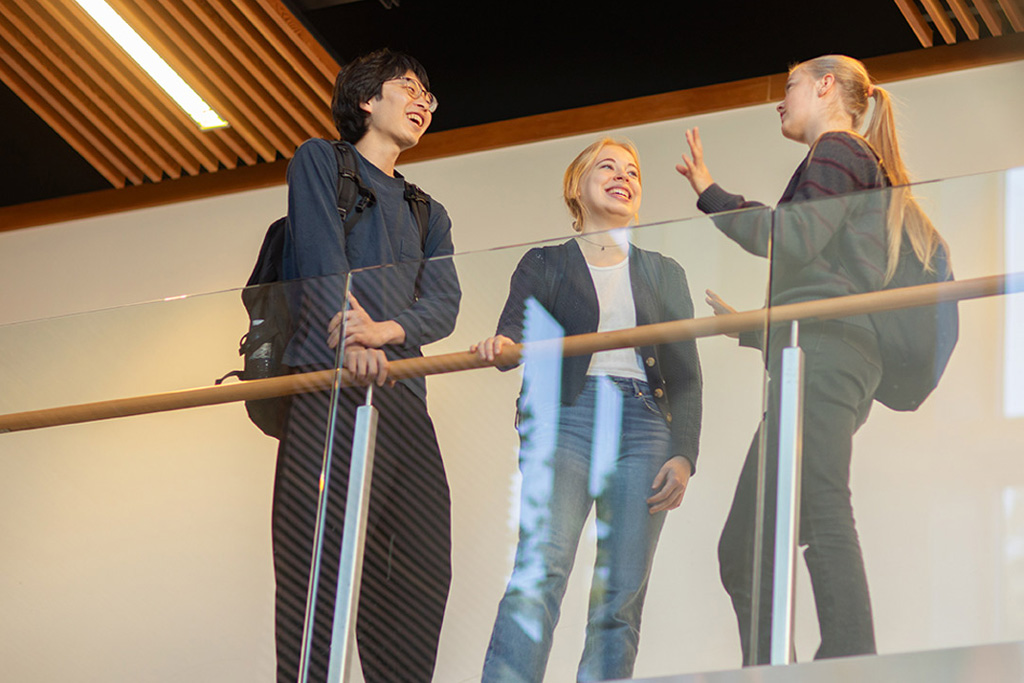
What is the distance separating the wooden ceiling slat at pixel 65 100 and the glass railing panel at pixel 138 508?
125 inches

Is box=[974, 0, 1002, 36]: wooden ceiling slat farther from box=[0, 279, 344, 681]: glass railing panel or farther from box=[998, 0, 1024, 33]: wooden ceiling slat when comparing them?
box=[0, 279, 344, 681]: glass railing panel

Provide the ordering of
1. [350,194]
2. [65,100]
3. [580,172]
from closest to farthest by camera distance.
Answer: [350,194], [580,172], [65,100]

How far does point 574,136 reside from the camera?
5988 millimetres

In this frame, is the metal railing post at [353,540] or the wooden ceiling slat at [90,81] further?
→ the wooden ceiling slat at [90,81]

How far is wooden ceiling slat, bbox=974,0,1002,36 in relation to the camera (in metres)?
5.23

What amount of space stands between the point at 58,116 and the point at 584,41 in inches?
94.2

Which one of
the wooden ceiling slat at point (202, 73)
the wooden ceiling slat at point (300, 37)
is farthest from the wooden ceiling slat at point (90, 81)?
the wooden ceiling slat at point (300, 37)

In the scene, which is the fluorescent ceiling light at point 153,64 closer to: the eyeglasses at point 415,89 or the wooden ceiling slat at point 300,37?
the wooden ceiling slat at point 300,37

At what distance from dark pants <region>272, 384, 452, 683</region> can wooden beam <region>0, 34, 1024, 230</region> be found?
3213mm

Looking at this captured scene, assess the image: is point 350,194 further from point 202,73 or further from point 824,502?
point 202,73

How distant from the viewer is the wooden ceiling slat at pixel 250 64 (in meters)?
5.82

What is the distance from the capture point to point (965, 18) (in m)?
5.27

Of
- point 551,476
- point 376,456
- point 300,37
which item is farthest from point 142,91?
point 551,476

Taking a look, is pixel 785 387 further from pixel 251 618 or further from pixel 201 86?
pixel 201 86
